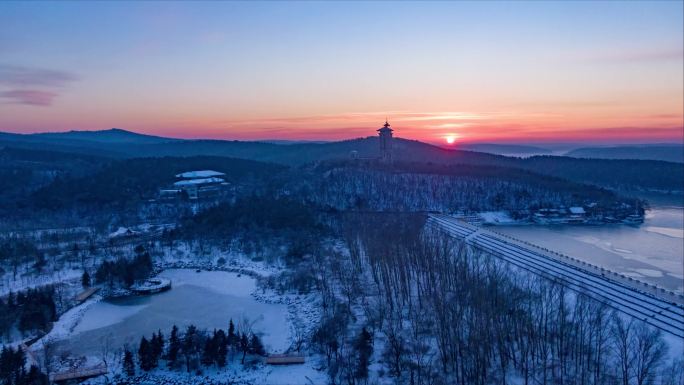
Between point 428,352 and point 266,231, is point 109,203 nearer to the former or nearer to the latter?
point 266,231

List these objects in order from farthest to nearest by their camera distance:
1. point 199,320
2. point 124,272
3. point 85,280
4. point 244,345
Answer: point 124,272 < point 85,280 < point 199,320 < point 244,345

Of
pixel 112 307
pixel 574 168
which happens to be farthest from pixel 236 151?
pixel 112 307

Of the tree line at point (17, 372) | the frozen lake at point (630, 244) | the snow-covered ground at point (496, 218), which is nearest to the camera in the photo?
the tree line at point (17, 372)

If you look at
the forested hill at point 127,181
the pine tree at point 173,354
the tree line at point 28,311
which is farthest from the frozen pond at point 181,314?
the forested hill at point 127,181

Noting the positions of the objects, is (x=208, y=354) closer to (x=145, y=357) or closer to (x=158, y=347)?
(x=158, y=347)

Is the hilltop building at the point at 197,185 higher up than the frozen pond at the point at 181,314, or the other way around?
the hilltop building at the point at 197,185

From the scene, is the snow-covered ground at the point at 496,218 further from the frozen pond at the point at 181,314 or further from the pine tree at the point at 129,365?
the pine tree at the point at 129,365

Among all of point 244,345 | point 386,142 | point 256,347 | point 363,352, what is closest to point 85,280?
point 244,345

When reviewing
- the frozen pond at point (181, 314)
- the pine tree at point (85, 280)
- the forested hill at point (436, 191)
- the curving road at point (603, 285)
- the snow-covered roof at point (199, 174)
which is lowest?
the frozen pond at point (181, 314)
